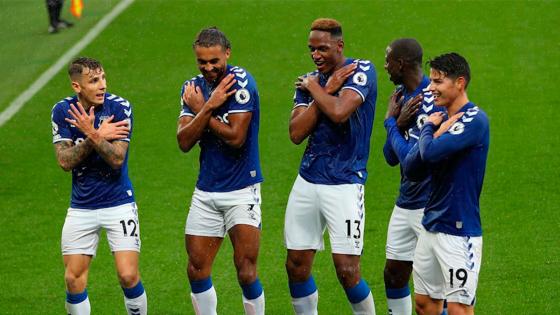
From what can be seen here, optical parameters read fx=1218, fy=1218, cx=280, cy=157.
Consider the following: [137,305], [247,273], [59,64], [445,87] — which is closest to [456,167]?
[445,87]

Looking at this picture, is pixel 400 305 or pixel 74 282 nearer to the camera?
pixel 74 282

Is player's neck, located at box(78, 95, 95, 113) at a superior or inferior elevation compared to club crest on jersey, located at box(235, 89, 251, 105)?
inferior

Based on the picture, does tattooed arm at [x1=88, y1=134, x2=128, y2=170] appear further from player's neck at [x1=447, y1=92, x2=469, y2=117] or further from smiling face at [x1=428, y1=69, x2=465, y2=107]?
player's neck at [x1=447, y1=92, x2=469, y2=117]

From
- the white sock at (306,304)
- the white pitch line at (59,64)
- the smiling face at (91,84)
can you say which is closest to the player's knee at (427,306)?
the white sock at (306,304)

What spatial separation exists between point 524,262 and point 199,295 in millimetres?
3994

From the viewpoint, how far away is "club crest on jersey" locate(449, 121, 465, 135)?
27.6ft

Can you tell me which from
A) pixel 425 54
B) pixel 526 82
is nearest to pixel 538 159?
pixel 526 82

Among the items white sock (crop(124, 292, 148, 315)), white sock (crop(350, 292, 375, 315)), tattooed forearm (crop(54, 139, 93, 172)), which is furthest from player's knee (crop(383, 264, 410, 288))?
tattooed forearm (crop(54, 139, 93, 172))

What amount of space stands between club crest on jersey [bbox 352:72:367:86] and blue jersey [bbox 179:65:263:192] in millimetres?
846

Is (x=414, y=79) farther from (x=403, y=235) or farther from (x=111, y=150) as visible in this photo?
(x=111, y=150)

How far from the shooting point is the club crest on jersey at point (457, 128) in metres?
8.40

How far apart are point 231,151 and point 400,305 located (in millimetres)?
1868

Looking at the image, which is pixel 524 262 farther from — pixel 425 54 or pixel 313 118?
pixel 425 54

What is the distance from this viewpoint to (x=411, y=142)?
30.5 ft
